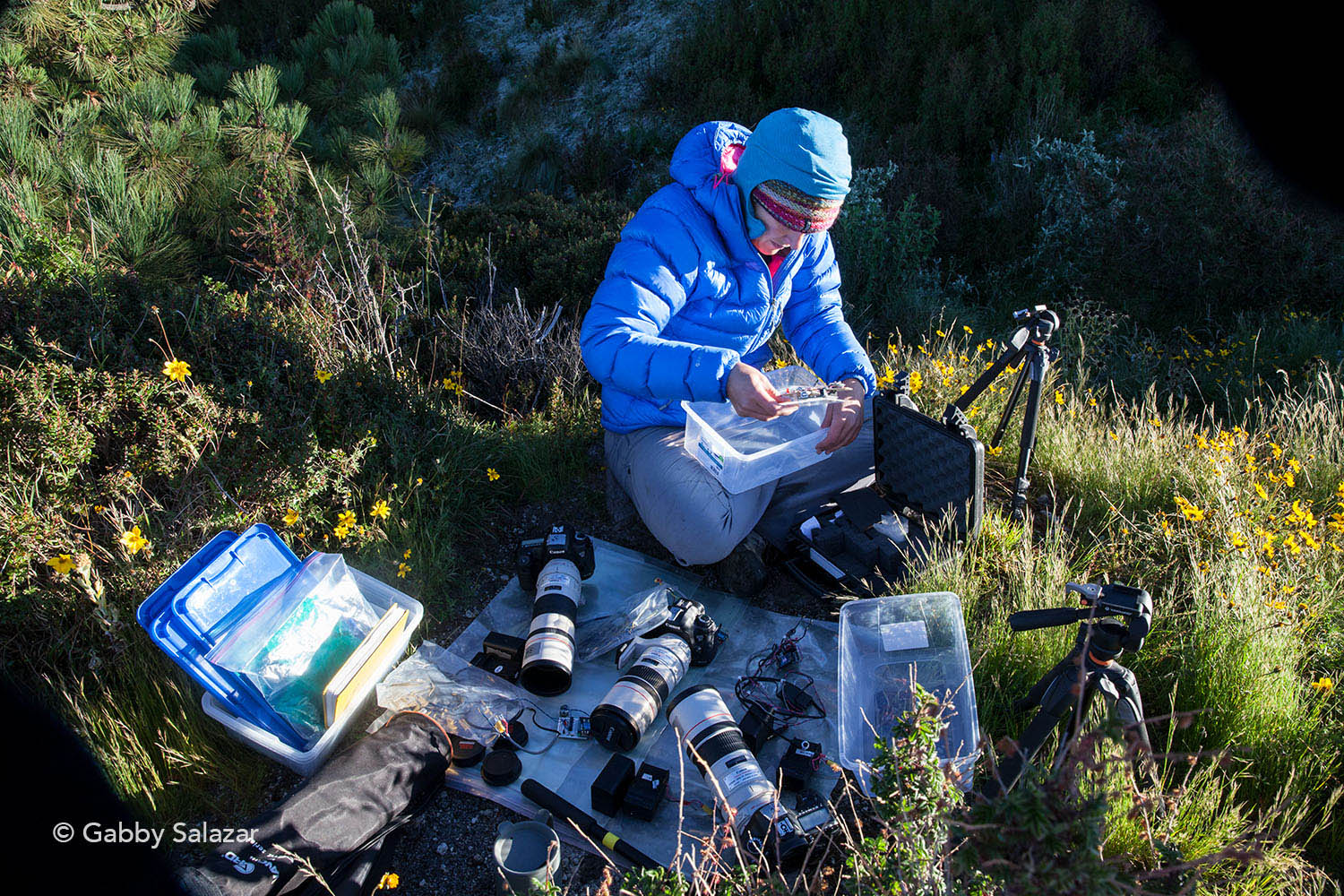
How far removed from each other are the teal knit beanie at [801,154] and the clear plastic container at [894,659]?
→ 126cm

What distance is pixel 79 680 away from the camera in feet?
7.91

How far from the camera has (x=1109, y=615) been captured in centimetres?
175

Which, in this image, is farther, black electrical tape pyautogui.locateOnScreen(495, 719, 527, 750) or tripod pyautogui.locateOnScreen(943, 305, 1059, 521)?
tripod pyautogui.locateOnScreen(943, 305, 1059, 521)

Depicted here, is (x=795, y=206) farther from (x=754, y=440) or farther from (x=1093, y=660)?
(x=1093, y=660)

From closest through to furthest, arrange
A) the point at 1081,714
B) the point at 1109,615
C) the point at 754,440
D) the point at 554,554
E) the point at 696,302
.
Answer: the point at 1081,714 < the point at 1109,615 < the point at 554,554 < the point at 696,302 < the point at 754,440

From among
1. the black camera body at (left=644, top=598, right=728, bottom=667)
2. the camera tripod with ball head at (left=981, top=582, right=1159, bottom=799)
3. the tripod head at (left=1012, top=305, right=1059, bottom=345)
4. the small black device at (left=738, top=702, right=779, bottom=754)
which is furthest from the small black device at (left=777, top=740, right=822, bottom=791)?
the tripod head at (left=1012, top=305, right=1059, bottom=345)

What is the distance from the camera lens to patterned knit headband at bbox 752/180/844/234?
261cm

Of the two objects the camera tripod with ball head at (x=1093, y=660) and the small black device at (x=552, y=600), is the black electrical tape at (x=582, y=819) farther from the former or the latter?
the camera tripod with ball head at (x=1093, y=660)

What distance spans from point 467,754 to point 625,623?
0.66 meters

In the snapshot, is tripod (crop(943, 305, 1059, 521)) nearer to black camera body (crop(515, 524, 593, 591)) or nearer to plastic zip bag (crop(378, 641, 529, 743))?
black camera body (crop(515, 524, 593, 591))

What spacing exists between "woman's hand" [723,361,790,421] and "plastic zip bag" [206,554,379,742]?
1.25 m

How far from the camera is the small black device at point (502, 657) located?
262 cm

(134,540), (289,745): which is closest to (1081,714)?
(289,745)

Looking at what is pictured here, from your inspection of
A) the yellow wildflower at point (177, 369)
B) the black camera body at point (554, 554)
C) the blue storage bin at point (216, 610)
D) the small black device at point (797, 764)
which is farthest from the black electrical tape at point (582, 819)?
the yellow wildflower at point (177, 369)
